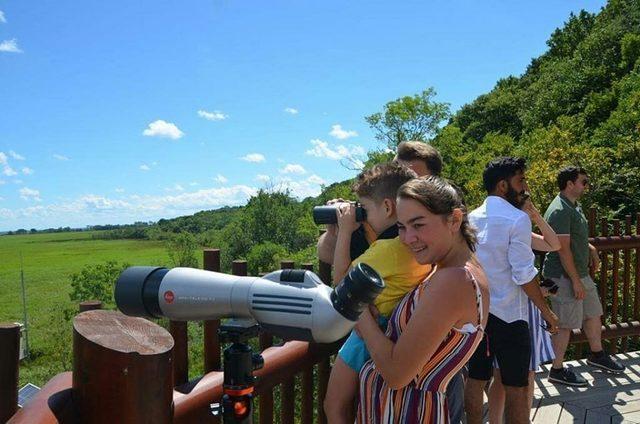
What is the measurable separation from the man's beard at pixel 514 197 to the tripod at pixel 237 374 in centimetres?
226

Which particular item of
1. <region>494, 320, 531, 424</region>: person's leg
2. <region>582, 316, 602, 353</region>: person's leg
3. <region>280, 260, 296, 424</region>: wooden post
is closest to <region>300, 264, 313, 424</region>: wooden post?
<region>280, 260, 296, 424</region>: wooden post

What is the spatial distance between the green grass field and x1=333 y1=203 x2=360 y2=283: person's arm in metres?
53.6

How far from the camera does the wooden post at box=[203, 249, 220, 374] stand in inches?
69.7

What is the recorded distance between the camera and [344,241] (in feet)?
5.93

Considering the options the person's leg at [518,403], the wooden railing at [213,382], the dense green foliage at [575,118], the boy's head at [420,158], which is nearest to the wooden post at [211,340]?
the wooden railing at [213,382]

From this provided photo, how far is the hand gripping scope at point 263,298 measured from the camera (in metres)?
1.04

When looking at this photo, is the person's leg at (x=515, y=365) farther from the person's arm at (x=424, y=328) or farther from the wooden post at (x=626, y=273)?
the wooden post at (x=626, y=273)

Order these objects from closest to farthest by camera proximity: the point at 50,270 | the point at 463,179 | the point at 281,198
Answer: the point at 463,179 < the point at 281,198 < the point at 50,270

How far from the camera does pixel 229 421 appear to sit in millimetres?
1132

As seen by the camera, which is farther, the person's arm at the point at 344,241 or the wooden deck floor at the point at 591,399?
the wooden deck floor at the point at 591,399

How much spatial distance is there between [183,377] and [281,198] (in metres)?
47.0

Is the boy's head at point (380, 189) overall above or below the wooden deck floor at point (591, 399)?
above

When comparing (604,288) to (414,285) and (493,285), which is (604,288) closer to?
(493,285)

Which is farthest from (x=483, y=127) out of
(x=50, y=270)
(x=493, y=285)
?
(x=50, y=270)
